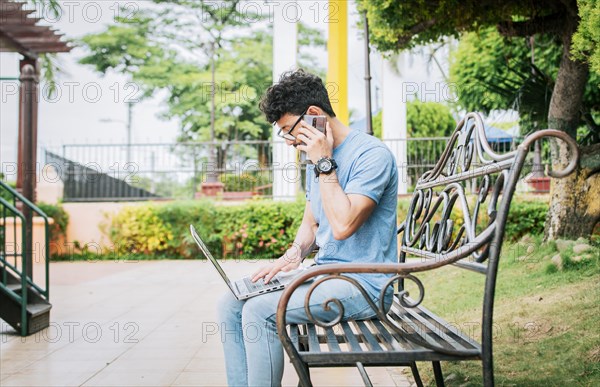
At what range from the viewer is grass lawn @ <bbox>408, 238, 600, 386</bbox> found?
3.07 m

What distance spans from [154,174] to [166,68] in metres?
9.88

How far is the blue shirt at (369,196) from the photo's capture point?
206cm

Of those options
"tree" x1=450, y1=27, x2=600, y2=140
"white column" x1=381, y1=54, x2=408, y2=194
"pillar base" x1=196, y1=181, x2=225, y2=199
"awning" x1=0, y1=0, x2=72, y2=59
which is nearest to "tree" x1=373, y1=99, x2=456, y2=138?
"tree" x1=450, y1=27, x2=600, y2=140

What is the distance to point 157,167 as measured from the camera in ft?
43.7

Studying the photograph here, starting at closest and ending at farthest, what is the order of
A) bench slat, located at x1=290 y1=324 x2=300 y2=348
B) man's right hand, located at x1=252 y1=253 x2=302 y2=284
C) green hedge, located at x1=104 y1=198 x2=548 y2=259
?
bench slat, located at x1=290 y1=324 x2=300 y2=348 < man's right hand, located at x1=252 y1=253 x2=302 y2=284 < green hedge, located at x1=104 y1=198 x2=548 y2=259

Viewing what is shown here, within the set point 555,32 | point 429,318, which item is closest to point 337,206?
point 429,318

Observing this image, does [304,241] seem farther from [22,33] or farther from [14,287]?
[22,33]

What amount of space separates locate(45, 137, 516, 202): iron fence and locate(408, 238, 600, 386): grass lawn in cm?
679

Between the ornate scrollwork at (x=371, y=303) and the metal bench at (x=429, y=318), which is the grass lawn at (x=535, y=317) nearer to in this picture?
the metal bench at (x=429, y=318)

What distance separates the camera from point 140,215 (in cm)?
1173

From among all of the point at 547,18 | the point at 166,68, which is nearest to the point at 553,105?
the point at 547,18

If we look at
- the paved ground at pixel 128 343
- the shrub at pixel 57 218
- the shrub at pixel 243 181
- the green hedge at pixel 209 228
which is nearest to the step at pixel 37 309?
the paved ground at pixel 128 343

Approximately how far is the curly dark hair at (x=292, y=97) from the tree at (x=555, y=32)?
3.69 meters

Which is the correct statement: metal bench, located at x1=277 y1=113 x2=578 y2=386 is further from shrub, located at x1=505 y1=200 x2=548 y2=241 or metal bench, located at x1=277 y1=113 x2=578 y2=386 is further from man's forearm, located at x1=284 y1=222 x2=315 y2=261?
shrub, located at x1=505 y1=200 x2=548 y2=241
